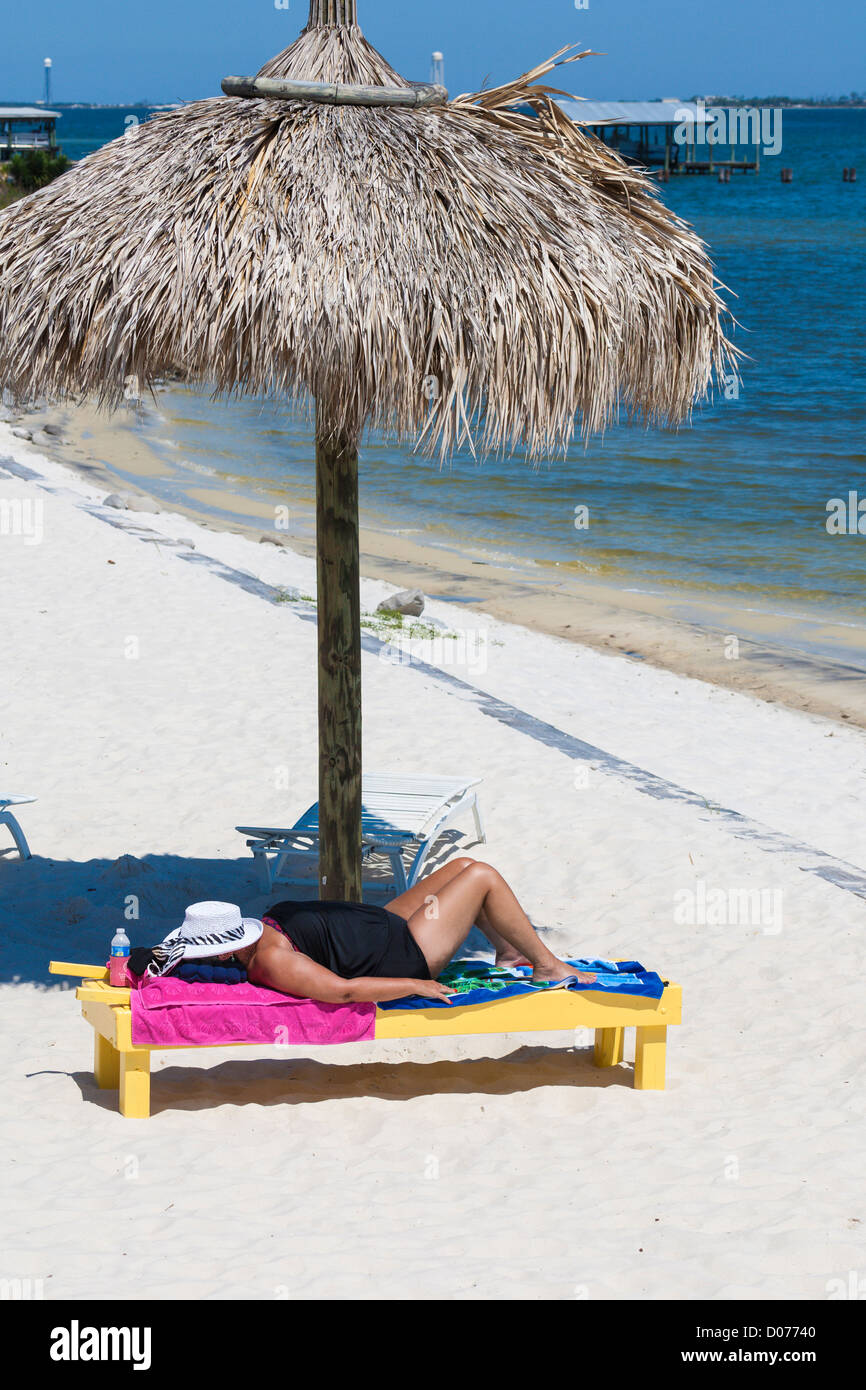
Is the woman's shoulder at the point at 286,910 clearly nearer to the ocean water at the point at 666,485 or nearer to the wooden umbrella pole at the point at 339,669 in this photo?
the wooden umbrella pole at the point at 339,669

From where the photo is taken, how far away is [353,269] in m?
4.10

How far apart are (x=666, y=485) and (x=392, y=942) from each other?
16874mm

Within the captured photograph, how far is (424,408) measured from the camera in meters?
4.21

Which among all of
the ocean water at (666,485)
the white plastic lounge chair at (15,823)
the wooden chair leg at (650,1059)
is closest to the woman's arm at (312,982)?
the wooden chair leg at (650,1059)

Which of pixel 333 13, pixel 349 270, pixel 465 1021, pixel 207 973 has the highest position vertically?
pixel 333 13

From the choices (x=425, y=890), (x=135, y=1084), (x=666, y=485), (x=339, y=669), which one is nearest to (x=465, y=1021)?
(x=425, y=890)

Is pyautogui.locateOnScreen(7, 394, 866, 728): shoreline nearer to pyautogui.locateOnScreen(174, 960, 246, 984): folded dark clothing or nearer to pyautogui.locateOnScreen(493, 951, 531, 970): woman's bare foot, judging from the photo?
pyautogui.locateOnScreen(493, 951, 531, 970): woman's bare foot

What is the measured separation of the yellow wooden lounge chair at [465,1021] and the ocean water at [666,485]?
569 centimetres

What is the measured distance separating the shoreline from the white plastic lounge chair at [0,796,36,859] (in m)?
6.35

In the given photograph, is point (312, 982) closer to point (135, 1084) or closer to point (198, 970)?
point (198, 970)

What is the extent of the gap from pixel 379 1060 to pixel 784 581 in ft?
38.0

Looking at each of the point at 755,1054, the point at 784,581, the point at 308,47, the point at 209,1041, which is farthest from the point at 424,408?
the point at 784,581
